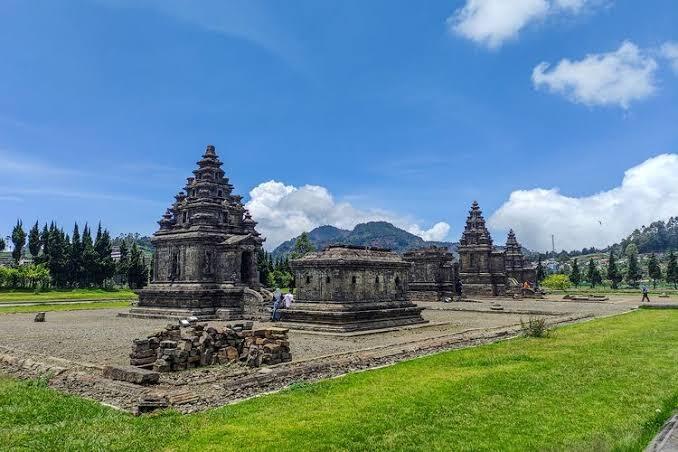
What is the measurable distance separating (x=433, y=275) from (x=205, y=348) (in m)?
38.5

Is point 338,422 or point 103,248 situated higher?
point 103,248

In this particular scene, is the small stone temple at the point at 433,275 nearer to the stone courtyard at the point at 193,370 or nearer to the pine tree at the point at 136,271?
the stone courtyard at the point at 193,370

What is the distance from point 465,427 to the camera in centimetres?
759

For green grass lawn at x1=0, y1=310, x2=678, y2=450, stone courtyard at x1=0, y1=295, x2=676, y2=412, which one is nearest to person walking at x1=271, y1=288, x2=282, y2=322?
stone courtyard at x1=0, y1=295, x2=676, y2=412

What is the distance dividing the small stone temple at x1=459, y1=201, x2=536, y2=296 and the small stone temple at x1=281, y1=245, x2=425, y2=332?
105 ft

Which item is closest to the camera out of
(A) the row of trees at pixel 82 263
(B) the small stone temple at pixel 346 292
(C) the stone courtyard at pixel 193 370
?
(C) the stone courtyard at pixel 193 370

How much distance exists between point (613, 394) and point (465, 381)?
8.80 feet

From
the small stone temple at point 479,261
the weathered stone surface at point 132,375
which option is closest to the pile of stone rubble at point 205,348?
the weathered stone surface at point 132,375

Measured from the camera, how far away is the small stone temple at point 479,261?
55000 millimetres

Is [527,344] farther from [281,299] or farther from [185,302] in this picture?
[185,302]

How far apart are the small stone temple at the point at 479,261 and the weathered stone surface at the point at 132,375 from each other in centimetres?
4829

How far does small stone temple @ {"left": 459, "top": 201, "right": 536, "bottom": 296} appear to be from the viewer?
180 ft

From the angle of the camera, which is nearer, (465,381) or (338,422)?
(338,422)

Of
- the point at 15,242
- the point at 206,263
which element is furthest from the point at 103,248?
the point at 206,263
